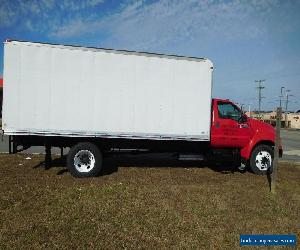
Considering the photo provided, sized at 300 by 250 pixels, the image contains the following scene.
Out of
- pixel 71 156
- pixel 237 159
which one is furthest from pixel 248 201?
pixel 71 156

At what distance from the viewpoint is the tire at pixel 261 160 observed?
11.9 metres

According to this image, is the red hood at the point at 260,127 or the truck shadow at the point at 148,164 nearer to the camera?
the red hood at the point at 260,127

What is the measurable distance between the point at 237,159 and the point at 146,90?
3.97 metres

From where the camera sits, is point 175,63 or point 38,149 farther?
point 38,149

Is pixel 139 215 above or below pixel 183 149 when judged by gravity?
below

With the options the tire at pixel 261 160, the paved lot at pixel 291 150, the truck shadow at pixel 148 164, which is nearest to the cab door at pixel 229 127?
the tire at pixel 261 160

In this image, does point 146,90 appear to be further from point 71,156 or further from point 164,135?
point 71,156

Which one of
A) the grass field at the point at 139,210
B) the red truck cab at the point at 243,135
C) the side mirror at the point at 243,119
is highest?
the side mirror at the point at 243,119

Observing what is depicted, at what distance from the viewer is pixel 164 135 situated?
1069 cm

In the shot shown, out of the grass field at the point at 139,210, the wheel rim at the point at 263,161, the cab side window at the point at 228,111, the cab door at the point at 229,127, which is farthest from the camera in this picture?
the wheel rim at the point at 263,161

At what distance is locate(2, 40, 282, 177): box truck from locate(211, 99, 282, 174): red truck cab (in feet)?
0.25

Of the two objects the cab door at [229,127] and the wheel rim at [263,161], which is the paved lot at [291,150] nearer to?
the wheel rim at [263,161]

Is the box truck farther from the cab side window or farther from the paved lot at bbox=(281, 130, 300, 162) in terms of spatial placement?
the paved lot at bbox=(281, 130, 300, 162)

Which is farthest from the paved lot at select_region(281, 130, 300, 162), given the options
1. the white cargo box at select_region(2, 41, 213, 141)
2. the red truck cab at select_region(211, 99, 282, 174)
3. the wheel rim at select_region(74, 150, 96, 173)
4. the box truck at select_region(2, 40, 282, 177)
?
the wheel rim at select_region(74, 150, 96, 173)
